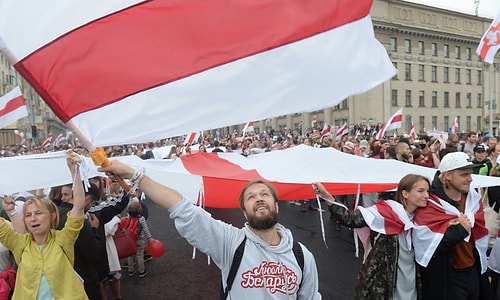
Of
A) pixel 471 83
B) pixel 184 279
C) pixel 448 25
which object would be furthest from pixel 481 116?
pixel 184 279

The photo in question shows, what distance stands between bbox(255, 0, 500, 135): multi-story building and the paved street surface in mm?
39018

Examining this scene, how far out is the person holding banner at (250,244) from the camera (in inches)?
79.4

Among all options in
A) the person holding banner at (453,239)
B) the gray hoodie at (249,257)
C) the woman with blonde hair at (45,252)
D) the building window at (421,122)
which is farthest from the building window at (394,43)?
the gray hoodie at (249,257)

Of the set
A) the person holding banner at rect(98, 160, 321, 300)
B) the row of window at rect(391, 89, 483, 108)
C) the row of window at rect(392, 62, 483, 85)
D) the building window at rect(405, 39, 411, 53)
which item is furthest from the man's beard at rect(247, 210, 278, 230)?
the building window at rect(405, 39, 411, 53)

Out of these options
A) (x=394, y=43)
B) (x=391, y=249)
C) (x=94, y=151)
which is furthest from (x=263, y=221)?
(x=394, y=43)

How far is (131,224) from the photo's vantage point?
17.8 feet

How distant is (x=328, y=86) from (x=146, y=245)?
4255 millimetres

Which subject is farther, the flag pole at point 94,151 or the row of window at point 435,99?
the row of window at point 435,99

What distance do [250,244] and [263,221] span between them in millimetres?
143

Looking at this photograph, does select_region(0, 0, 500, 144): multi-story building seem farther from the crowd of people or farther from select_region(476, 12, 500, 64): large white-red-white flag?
the crowd of people

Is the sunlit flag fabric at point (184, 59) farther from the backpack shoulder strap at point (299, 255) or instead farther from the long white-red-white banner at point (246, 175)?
the long white-red-white banner at point (246, 175)

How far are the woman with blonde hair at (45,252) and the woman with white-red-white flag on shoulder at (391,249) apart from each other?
6.35 feet

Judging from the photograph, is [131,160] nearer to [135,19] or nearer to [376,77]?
[135,19]

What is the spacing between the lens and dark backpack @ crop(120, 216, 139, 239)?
5.35 metres
